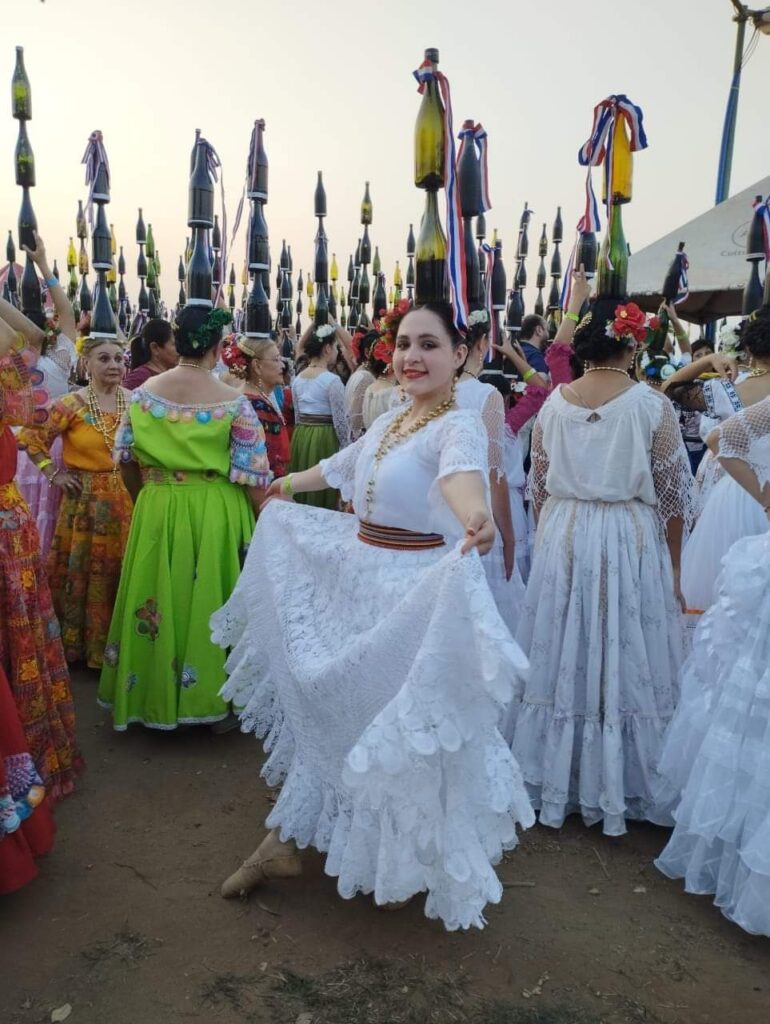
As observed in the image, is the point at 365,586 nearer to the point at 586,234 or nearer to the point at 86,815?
the point at 86,815

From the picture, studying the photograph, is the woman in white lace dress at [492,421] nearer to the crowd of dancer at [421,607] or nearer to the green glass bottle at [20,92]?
the crowd of dancer at [421,607]

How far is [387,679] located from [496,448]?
1.86m

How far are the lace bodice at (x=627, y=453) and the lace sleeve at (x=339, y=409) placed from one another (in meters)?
3.64

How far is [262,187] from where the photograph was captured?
498cm

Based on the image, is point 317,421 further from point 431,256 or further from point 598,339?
point 431,256

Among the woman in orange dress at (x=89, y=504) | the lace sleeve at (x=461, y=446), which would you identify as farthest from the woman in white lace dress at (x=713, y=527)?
the woman in orange dress at (x=89, y=504)

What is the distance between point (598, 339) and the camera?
3.02 m

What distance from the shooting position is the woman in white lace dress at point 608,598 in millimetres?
2979

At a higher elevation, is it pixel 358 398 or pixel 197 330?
pixel 197 330

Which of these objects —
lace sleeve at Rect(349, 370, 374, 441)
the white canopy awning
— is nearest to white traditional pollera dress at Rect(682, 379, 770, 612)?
lace sleeve at Rect(349, 370, 374, 441)

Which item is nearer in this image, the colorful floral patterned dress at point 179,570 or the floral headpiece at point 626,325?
the floral headpiece at point 626,325

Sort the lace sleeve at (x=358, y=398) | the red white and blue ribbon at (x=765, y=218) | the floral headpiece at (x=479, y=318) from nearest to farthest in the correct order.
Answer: the floral headpiece at (x=479, y=318)
the red white and blue ribbon at (x=765, y=218)
the lace sleeve at (x=358, y=398)

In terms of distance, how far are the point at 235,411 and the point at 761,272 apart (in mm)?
5501

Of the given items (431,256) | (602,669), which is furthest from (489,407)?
(602,669)
